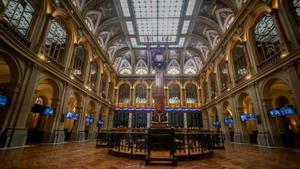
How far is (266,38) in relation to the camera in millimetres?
9633

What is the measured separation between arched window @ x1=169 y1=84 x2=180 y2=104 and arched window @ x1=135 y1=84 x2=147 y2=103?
172 inches

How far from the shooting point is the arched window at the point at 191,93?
23259 mm

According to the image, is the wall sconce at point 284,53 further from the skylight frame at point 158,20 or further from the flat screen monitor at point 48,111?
the flat screen monitor at point 48,111

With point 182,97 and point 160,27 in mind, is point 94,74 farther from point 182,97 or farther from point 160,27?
point 182,97

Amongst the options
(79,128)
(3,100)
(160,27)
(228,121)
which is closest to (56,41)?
(3,100)

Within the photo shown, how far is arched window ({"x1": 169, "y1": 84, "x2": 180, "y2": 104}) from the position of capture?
23.4 metres

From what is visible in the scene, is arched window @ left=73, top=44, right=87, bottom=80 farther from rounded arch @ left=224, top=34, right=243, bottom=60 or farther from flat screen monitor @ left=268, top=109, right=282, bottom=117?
flat screen monitor @ left=268, top=109, right=282, bottom=117

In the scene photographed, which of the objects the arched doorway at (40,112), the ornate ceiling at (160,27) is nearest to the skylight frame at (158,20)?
the ornate ceiling at (160,27)

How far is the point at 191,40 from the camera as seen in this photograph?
20156 mm

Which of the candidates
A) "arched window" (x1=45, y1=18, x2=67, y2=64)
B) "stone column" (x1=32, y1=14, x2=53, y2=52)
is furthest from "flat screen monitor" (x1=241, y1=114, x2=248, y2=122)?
"stone column" (x1=32, y1=14, x2=53, y2=52)

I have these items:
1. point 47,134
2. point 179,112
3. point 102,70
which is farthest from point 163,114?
point 179,112

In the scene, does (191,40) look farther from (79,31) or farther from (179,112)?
(79,31)

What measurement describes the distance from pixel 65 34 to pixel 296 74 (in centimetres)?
1516

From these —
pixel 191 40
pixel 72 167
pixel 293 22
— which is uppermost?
pixel 191 40
